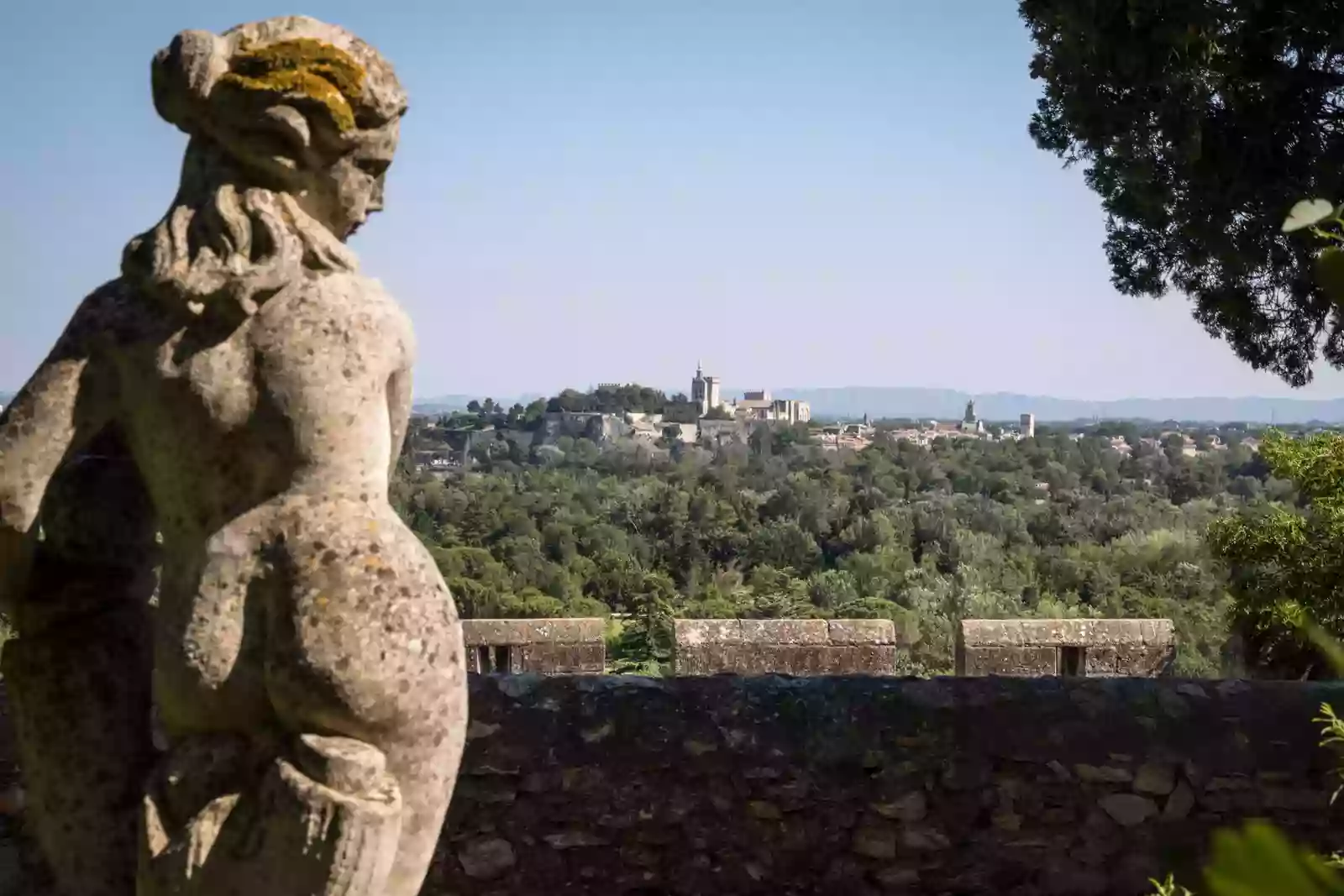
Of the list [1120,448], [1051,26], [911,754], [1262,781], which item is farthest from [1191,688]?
[1120,448]

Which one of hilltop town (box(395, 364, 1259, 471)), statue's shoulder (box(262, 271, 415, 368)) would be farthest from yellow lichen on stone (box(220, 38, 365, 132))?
hilltop town (box(395, 364, 1259, 471))

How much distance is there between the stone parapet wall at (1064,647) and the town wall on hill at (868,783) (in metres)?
1.10

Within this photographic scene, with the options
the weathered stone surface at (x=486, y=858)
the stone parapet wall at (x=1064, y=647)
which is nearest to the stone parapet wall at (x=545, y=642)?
the weathered stone surface at (x=486, y=858)

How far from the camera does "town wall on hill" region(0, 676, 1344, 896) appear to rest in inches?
181

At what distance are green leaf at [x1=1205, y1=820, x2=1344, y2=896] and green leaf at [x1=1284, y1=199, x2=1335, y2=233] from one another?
0.42 metres

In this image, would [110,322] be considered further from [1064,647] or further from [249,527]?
[1064,647]

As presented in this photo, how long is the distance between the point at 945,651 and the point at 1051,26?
5908mm

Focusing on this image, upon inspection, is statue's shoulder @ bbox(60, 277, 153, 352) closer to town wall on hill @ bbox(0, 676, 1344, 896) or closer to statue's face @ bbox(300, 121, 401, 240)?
statue's face @ bbox(300, 121, 401, 240)

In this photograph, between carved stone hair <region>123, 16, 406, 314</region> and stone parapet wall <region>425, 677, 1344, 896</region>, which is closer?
carved stone hair <region>123, 16, 406, 314</region>

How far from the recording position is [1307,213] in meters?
0.70

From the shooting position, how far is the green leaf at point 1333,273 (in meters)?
0.61

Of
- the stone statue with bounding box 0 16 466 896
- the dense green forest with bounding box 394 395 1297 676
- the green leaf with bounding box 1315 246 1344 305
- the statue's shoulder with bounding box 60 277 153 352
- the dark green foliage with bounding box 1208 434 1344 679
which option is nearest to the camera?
the green leaf with bounding box 1315 246 1344 305

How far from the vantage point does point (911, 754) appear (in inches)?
182

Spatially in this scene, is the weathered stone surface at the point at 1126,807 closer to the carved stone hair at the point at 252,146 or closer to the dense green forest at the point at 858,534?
the carved stone hair at the point at 252,146
